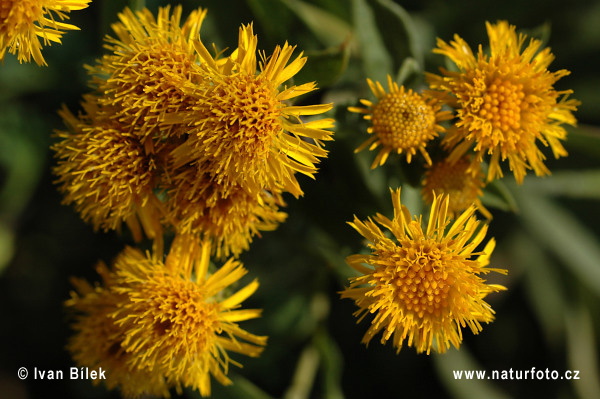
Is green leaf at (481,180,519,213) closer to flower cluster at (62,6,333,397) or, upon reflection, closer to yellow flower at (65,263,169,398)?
flower cluster at (62,6,333,397)

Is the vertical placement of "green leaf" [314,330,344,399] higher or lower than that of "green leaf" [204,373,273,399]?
higher

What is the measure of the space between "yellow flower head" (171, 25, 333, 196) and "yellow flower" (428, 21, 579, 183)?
0.39 metres

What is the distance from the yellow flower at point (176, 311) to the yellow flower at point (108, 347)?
0.04 metres

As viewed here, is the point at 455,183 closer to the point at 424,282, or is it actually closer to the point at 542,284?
the point at 424,282

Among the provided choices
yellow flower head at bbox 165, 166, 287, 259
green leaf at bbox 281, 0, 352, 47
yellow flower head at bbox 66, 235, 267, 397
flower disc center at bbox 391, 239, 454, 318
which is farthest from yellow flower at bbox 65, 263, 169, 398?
green leaf at bbox 281, 0, 352, 47

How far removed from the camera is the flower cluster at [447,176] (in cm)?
144

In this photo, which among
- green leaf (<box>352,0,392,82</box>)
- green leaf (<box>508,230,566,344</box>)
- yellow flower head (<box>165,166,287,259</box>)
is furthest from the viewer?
green leaf (<box>508,230,566,344</box>)

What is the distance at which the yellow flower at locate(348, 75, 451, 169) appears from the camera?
4.76 feet

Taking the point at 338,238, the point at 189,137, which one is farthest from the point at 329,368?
the point at 189,137

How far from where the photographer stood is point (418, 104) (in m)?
1.47

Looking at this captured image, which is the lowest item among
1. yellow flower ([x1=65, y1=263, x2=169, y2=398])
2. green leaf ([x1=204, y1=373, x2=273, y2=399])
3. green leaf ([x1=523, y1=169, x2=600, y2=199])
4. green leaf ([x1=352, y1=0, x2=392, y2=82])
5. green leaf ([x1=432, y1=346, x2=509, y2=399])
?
yellow flower ([x1=65, y1=263, x2=169, y2=398])

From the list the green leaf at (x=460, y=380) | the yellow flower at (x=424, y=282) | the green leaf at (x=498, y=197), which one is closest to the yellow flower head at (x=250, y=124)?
the yellow flower at (x=424, y=282)

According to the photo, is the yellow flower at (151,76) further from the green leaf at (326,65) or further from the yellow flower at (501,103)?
the yellow flower at (501,103)

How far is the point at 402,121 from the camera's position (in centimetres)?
145
